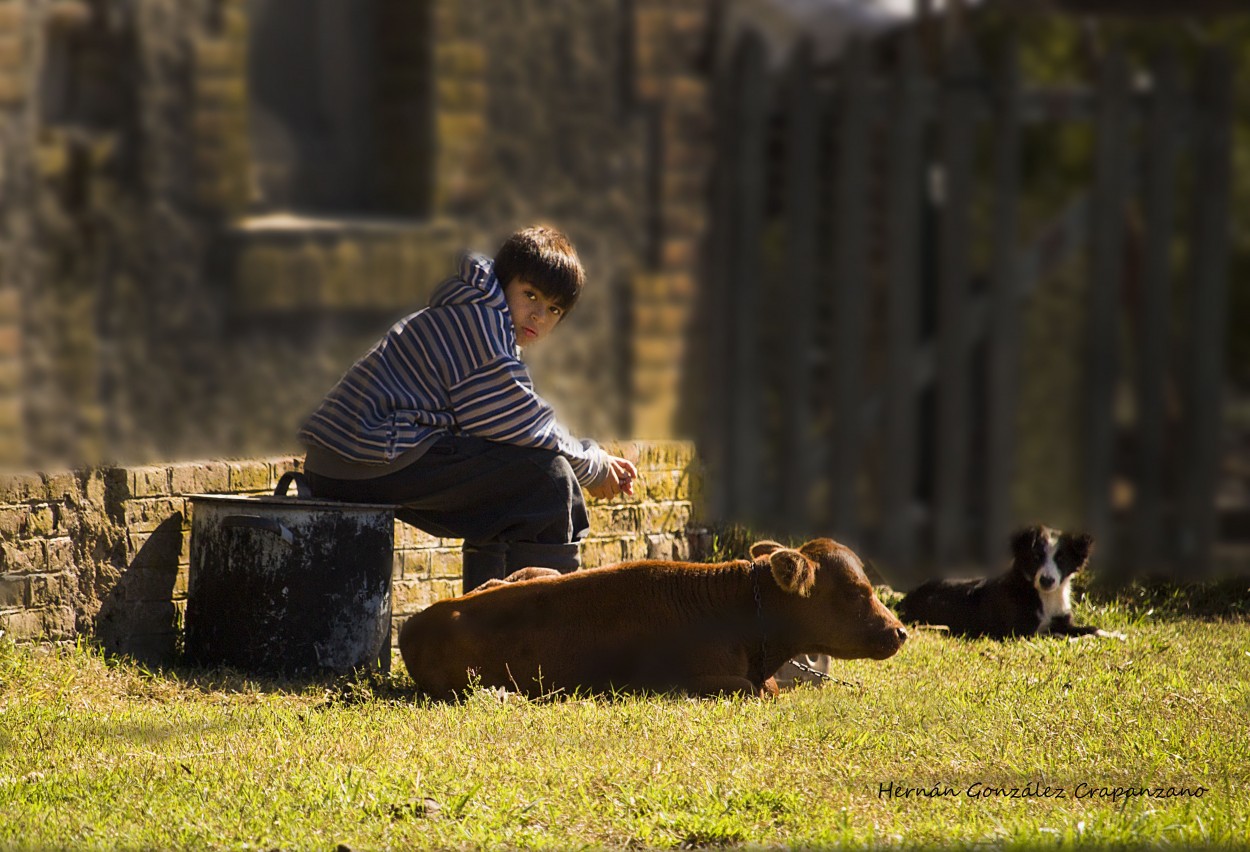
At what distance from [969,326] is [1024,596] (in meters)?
1.10

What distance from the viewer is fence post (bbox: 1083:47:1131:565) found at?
5.80 meters

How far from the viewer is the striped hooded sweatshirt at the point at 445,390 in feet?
15.7

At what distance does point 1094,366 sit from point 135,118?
523 centimetres

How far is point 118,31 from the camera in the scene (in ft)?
2.41

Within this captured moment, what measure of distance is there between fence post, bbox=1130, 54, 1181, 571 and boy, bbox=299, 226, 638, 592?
2567 mm

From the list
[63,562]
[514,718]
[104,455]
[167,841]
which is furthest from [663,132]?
[63,562]

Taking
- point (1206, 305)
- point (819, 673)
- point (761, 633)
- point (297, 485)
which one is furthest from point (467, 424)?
point (1206, 305)

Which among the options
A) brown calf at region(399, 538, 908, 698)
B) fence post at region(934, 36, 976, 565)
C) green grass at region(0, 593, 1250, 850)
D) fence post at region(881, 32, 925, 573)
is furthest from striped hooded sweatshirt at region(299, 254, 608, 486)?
fence post at region(934, 36, 976, 565)

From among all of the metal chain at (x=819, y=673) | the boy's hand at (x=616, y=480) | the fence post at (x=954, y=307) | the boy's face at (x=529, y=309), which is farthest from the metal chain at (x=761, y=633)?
the fence post at (x=954, y=307)

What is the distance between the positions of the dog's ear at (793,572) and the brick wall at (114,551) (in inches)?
49.4

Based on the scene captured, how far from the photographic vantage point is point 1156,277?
622 cm

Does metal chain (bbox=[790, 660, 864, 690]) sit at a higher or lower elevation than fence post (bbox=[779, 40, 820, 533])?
lower

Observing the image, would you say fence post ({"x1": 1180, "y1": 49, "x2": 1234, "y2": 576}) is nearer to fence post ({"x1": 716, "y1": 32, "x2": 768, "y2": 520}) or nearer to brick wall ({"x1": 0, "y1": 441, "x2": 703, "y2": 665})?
fence post ({"x1": 716, "y1": 32, "x2": 768, "y2": 520})

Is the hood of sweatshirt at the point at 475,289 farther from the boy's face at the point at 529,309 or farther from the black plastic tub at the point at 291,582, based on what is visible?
the black plastic tub at the point at 291,582
